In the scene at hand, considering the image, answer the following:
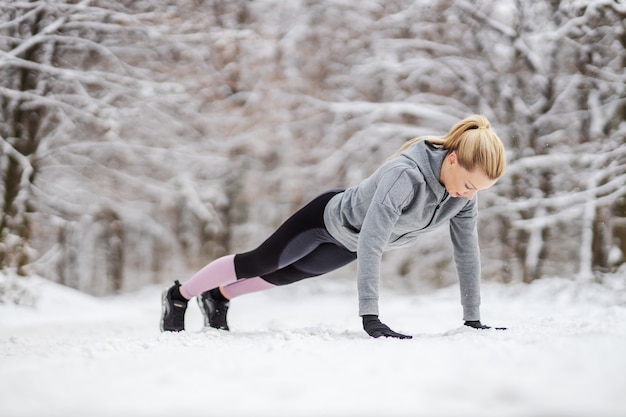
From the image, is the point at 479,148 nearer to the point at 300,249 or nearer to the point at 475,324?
the point at 475,324

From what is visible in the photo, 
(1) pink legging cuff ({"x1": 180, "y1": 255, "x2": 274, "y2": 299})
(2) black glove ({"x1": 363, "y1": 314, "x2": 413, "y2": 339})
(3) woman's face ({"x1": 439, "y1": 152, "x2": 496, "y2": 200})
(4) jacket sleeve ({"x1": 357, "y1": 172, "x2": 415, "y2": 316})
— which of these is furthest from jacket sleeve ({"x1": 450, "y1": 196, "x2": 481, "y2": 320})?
(1) pink legging cuff ({"x1": 180, "y1": 255, "x2": 274, "y2": 299})

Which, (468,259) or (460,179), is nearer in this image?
(460,179)

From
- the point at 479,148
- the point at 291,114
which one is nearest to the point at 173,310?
the point at 479,148

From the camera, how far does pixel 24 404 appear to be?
1387mm

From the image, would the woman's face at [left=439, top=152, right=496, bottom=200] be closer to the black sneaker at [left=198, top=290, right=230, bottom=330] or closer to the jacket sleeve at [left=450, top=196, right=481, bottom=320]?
the jacket sleeve at [left=450, top=196, right=481, bottom=320]

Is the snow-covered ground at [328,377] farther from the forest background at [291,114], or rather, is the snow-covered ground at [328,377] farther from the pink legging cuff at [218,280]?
the forest background at [291,114]

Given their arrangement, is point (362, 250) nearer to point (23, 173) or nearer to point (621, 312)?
point (621, 312)

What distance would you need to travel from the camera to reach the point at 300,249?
9.86ft

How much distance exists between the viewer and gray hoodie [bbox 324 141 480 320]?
252 cm

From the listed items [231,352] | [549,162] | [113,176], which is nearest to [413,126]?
[549,162]

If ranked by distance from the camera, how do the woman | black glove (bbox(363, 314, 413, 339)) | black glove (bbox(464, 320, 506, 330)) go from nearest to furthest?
black glove (bbox(363, 314, 413, 339)) < the woman < black glove (bbox(464, 320, 506, 330))

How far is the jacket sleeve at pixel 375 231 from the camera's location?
251 centimetres

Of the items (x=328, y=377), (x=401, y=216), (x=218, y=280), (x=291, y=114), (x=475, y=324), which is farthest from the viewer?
(x=291, y=114)

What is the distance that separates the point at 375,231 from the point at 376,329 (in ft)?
1.25
